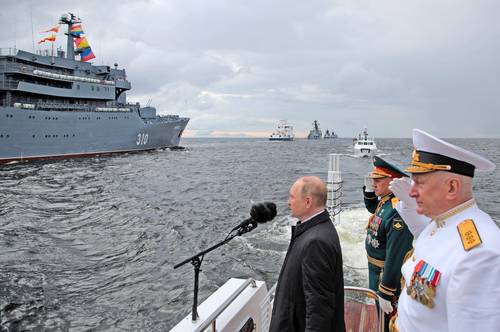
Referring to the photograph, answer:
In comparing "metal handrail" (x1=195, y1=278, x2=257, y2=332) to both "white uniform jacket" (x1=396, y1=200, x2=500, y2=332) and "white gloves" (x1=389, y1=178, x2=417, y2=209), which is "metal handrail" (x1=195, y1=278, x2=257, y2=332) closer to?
"white uniform jacket" (x1=396, y1=200, x2=500, y2=332)

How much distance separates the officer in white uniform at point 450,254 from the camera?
1146 millimetres

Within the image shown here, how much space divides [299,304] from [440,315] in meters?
0.87

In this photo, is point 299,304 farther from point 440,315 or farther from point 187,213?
point 187,213

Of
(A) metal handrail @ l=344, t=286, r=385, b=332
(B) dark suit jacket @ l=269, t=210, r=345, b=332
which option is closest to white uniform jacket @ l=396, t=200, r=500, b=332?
(B) dark suit jacket @ l=269, t=210, r=345, b=332

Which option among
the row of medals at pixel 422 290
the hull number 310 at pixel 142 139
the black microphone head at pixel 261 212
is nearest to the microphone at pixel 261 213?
the black microphone head at pixel 261 212

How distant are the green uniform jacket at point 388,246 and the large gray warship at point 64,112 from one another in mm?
37371

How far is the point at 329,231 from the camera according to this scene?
2061 mm

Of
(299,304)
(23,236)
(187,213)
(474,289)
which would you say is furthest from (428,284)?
(187,213)

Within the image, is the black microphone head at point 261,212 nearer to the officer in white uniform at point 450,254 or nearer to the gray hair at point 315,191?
the gray hair at point 315,191

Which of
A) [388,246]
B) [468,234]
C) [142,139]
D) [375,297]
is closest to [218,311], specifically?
[375,297]

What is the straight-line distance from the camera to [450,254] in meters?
1.34

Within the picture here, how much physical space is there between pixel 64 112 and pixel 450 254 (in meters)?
41.9

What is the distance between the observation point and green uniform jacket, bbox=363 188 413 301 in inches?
114

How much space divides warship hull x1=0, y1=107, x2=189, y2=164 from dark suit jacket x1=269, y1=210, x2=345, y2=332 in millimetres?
37816
